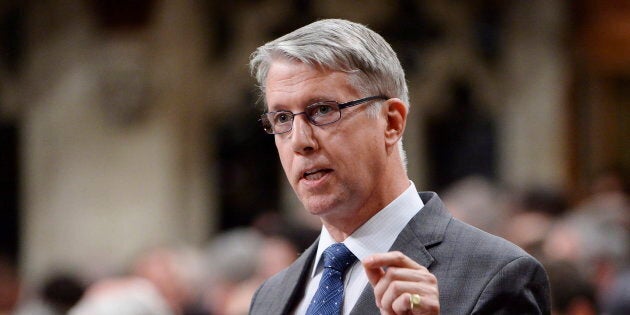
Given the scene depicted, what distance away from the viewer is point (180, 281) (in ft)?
24.6

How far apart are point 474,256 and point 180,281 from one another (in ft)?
15.3

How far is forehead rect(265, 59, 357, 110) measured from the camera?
3109 millimetres

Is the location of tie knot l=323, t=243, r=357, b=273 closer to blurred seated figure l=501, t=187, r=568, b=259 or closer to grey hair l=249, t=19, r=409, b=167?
grey hair l=249, t=19, r=409, b=167

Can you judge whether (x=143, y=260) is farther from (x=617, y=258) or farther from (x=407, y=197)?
(x=407, y=197)

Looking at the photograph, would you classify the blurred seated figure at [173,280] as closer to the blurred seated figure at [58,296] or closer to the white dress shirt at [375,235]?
the blurred seated figure at [58,296]

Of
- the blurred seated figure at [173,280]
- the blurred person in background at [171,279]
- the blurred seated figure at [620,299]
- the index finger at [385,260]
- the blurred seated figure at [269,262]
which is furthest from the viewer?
the blurred seated figure at [173,280]

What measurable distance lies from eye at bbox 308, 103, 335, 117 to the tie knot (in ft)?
1.08

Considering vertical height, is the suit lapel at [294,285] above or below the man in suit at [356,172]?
below

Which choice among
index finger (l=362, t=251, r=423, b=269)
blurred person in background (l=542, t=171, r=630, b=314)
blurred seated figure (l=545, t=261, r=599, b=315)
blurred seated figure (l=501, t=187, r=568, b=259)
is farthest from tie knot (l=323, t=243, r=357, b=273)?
blurred seated figure (l=501, t=187, r=568, b=259)

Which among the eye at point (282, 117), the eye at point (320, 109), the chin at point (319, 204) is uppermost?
the eye at point (320, 109)

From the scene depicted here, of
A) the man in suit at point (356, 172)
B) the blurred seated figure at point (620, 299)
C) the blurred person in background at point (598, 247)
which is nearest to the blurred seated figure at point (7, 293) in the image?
the blurred person in background at point (598, 247)

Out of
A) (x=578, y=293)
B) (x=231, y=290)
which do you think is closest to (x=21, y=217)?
(x=231, y=290)

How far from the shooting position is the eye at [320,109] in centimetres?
312

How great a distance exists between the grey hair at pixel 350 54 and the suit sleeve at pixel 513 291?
0.51m
